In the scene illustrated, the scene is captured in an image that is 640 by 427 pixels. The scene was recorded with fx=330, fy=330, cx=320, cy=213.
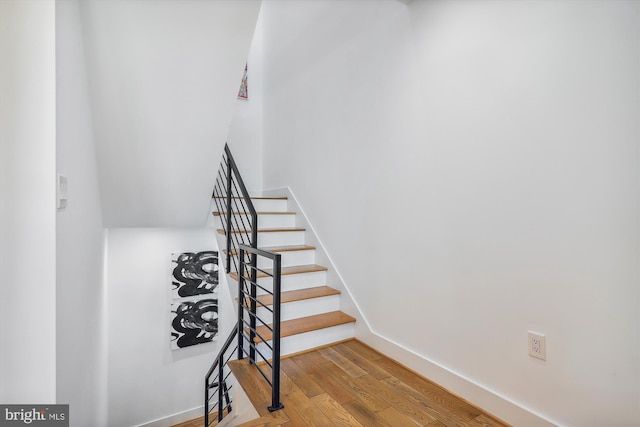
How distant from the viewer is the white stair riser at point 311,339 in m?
2.33

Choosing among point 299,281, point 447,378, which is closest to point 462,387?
point 447,378

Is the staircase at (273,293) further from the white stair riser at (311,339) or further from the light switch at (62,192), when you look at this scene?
the light switch at (62,192)

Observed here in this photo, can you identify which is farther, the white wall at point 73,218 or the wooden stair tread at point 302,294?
the wooden stair tread at point 302,294

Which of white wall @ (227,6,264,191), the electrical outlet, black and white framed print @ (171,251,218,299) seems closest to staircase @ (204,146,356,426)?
black and white framed print @ (171,251,218,299)

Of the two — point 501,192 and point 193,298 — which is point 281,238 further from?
point 501,192

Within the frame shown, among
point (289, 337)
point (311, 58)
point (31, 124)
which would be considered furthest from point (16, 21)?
point (311, 58)

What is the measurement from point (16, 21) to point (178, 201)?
200 centimetres

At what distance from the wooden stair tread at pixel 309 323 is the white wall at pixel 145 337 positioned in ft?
6.68

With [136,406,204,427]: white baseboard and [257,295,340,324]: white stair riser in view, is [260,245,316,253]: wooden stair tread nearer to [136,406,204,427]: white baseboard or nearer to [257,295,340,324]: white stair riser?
[257,295,340,324]: white stair riser

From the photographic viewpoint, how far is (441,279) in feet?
6.46

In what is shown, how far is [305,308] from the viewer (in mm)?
2646

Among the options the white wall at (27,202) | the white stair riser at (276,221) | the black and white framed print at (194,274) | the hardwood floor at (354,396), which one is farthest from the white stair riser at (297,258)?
→ the white wall at (27,202)

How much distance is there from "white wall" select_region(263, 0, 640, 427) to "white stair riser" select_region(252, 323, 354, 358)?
0.29 metres

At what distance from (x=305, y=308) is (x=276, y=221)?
1109 mm
